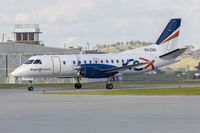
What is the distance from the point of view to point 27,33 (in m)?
113

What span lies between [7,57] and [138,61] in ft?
112

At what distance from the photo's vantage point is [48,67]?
48.6m

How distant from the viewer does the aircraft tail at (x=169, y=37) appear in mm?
55719

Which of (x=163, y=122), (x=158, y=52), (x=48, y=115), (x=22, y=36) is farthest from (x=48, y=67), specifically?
(x=22, y=36)

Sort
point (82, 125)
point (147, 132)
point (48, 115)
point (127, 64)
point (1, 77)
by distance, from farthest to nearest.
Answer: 1. point (1, 77)
2. point (127, 64)
3. point (48, 115)
4. point (82, 125)
5. point (147, 132)

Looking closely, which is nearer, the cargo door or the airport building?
the cargo door

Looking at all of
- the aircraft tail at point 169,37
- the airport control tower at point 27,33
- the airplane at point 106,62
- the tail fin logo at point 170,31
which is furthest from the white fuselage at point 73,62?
the airport control tower at point 27,33

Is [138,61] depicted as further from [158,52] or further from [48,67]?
[48,67]

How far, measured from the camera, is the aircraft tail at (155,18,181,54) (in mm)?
55719

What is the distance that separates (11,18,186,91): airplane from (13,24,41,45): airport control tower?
60.7 m

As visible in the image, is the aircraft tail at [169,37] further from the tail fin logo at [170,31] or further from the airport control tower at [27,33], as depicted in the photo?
the airport control tower at [27,33]

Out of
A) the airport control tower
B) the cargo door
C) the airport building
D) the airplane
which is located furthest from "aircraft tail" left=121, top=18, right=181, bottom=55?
the airport control tower

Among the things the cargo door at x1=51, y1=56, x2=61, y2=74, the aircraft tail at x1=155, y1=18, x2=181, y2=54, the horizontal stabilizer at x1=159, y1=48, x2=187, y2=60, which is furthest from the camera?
the aircraft tail at x1=155, y1=18, x2=181, y2=54

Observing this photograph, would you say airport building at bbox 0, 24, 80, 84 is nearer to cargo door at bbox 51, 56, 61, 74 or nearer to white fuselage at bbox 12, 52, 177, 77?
white fuselage at bbox 12, 52, 177, 77
